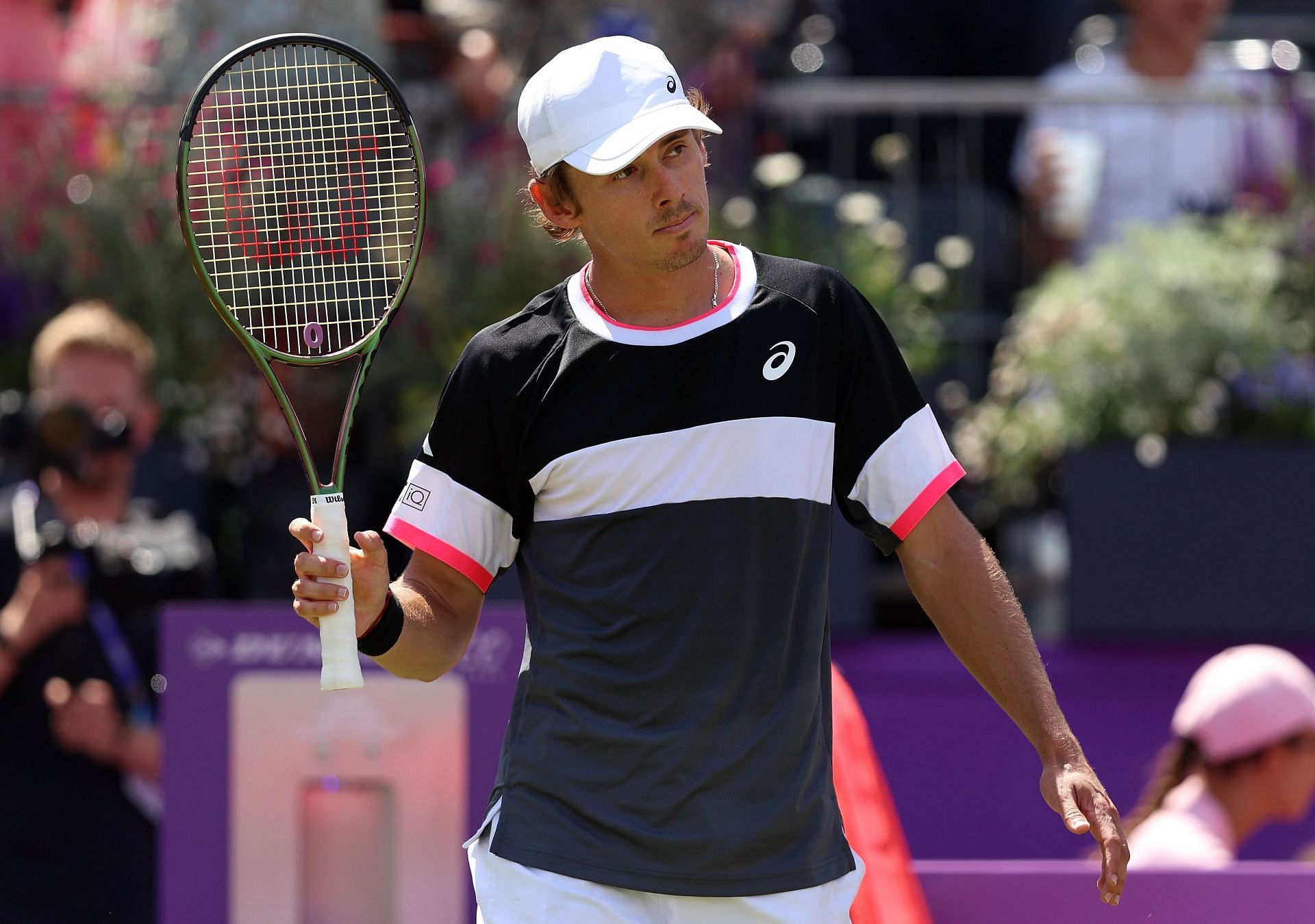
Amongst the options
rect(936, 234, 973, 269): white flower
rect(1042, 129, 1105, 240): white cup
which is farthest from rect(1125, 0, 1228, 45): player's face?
rect(936, 234, 973, 269): white flower

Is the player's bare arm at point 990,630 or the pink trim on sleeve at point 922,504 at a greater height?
the pink trim on sleeve at point 922,504

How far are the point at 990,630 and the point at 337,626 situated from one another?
0.93 m

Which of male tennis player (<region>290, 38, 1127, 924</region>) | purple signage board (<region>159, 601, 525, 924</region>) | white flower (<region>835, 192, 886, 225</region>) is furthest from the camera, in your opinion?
white flower (<region>835, 192, 886, 225</region>)

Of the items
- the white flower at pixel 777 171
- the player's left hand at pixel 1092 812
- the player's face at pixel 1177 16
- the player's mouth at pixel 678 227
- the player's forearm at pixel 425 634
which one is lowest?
the player's left hand at pixel 1092 812

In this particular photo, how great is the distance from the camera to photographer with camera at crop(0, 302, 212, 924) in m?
4.48

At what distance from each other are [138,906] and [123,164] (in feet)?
7.95

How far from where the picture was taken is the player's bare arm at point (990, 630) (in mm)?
2631

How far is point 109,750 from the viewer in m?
4.49

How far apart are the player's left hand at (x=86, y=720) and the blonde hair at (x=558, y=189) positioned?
215 centimetres

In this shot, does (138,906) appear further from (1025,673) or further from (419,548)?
(1025,673)

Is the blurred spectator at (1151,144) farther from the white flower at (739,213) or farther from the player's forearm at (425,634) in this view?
the player's forearm at (425,634)

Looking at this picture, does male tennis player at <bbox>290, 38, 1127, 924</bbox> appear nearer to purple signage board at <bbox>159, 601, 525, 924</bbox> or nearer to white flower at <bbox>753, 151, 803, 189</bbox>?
purple signage board at <bbox>159, 601, 525, 924</bbox>

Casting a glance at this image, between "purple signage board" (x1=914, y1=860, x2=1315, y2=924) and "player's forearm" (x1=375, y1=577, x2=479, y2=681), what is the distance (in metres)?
1.07

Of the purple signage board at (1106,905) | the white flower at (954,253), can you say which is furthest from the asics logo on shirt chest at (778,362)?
the white flower at (954,253)
